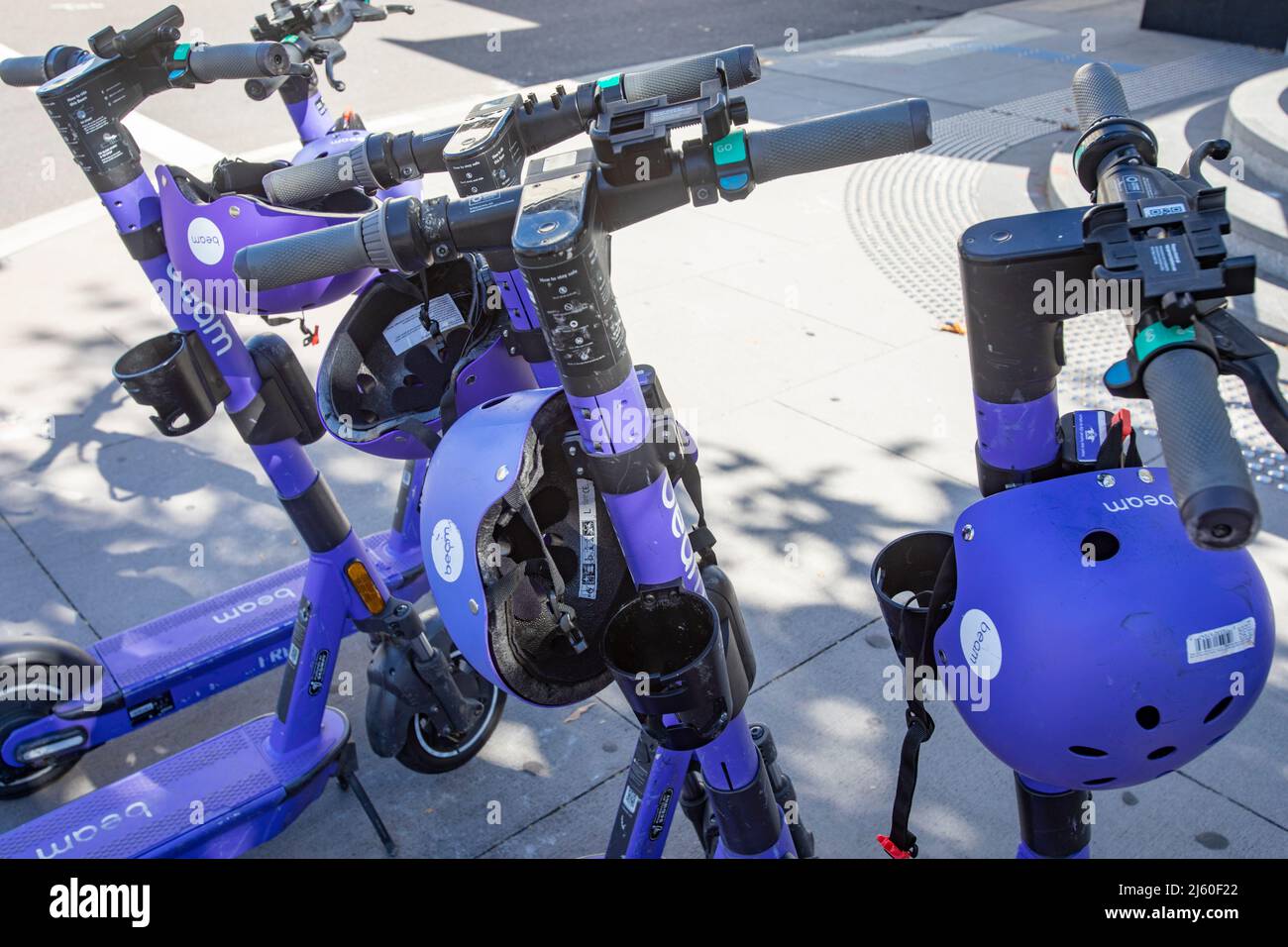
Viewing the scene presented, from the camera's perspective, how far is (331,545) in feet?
10.1

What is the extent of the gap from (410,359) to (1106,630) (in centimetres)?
164

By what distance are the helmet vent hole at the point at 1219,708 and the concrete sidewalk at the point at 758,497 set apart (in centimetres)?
150

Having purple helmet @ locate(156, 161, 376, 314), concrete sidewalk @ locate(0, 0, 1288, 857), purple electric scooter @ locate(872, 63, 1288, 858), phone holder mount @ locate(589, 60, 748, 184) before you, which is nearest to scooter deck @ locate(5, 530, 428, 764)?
concrete sidewalk @ locate(0, 0, 1288, 857)

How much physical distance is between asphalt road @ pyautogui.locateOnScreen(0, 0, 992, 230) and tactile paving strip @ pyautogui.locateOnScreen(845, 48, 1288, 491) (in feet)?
12.2

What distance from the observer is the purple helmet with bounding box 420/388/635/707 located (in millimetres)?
1668

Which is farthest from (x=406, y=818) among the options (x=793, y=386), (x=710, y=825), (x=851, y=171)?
(x=851, y=171)

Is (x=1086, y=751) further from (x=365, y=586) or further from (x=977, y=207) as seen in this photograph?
(x=977, y=207)

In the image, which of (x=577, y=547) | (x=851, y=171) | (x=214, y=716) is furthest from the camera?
(x=851, y=171)

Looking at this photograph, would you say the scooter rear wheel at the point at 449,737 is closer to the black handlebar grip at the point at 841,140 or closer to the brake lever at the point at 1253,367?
the black handlebar grip at the point at 841,140

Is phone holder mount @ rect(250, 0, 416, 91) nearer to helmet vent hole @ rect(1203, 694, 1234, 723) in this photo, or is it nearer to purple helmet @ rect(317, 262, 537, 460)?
purple helmet @ rect(317, 262, 537, 460)

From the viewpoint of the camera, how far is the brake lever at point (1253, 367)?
3.82 feet

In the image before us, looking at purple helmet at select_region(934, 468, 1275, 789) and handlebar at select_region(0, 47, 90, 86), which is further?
handlebar at select_region(0, 47, 90, 86)

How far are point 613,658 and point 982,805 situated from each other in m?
1.85

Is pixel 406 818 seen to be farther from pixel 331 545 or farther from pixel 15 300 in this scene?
pixel 15 300
